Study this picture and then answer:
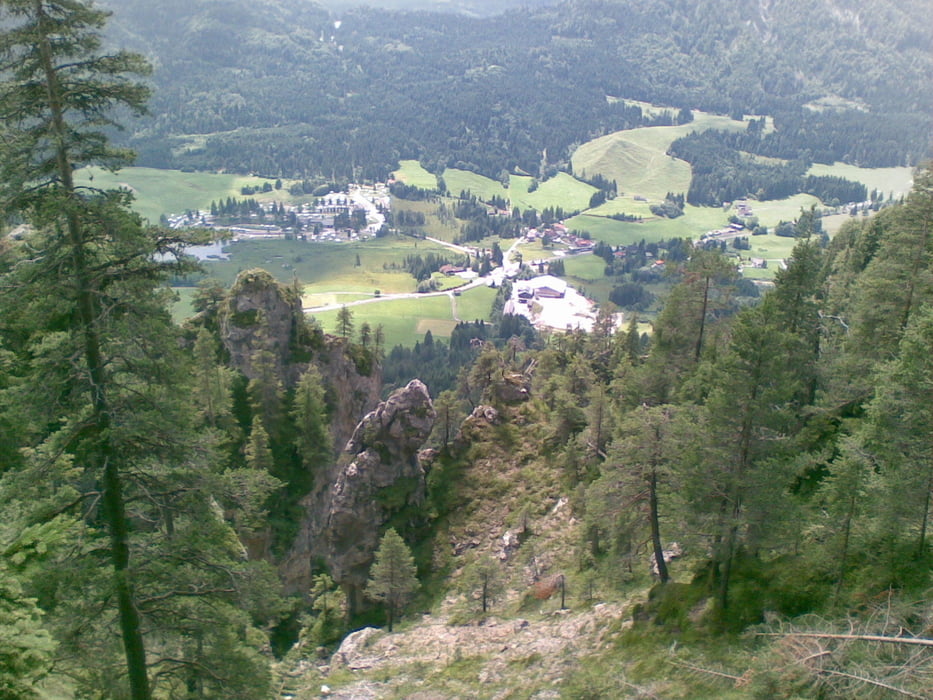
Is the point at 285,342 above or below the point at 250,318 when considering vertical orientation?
below

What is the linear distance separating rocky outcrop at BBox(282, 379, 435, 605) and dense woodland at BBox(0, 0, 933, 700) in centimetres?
708

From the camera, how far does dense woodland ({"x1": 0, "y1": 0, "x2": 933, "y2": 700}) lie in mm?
15664

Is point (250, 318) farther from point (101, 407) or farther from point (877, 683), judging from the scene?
point (877, 683)

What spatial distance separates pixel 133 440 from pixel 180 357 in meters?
2.30

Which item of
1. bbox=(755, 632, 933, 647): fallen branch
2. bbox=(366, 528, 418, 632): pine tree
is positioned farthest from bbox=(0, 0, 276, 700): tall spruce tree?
bbox=(366, 528, 418, 632): pine tree

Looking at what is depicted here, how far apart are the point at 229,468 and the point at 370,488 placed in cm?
3065

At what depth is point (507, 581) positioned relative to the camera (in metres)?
49.9

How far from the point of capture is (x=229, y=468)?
94.4ft

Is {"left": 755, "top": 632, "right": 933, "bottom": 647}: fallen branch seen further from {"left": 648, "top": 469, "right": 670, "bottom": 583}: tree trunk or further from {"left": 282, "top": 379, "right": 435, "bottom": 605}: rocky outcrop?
{"left": 282, "top": 379, "right": 435, "bottom": 605}: rocky outcrop

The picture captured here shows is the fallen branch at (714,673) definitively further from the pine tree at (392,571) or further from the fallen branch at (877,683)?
the pine tree at (392,571)

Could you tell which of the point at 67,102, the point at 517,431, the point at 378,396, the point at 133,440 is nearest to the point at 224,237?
the point at 67,102

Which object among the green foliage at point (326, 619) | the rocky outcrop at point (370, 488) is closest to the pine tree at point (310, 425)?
the rocky outcrop at point (370, 488)

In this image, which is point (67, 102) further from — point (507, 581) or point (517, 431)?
point (517, 431)

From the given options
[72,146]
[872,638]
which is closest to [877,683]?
[872,638]
